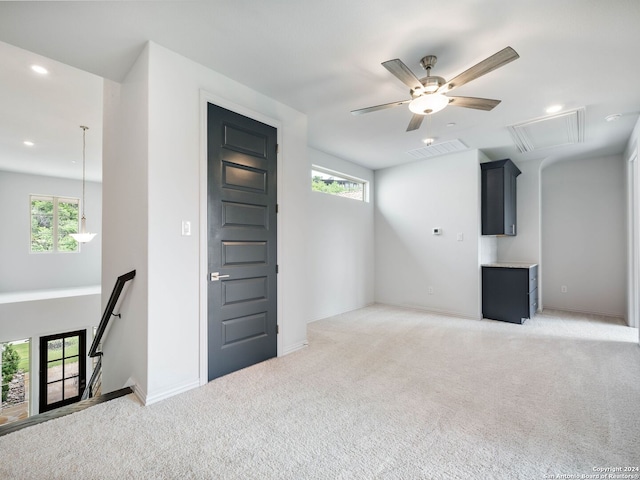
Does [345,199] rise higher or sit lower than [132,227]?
higher

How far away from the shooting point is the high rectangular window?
15.9 feet

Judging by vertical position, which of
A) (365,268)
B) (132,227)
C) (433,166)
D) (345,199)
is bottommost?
(365,268)

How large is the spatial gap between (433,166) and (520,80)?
8.20 ft

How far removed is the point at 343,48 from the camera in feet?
7.51

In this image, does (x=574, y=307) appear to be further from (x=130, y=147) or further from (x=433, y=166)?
(x=130, y=147)

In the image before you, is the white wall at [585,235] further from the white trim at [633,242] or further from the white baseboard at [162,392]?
the white baseboard at [162,392]

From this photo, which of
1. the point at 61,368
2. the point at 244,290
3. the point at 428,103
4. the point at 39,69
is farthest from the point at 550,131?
the point at 61,368

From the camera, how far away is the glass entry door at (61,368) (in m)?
6.10

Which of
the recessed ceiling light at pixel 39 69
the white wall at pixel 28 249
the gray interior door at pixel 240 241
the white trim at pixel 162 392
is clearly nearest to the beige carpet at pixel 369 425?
the white trim at pixel 162 392

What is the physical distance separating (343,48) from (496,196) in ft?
12.0

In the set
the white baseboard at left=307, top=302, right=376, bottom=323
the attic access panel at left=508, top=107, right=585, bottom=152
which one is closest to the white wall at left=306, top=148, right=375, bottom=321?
the white baseboard at left=307, top=302, right=376, bottom=323

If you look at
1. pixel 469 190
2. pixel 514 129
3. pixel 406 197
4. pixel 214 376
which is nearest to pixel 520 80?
pixel 514 129

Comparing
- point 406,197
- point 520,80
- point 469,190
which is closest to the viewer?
point 520,80

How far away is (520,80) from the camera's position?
8.92 feet
